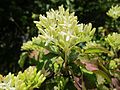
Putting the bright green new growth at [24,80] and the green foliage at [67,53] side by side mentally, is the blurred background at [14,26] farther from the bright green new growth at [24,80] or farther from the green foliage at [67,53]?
the bright green new growth at [24,80]

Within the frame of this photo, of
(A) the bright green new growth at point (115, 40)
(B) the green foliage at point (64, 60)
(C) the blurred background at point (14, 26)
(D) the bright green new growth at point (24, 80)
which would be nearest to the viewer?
(D) the bright green new growth at point (24, 80)

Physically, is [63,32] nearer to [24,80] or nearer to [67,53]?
[67,53]

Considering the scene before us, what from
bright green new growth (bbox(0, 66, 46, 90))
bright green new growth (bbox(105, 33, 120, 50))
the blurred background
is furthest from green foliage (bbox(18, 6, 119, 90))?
the blurred background

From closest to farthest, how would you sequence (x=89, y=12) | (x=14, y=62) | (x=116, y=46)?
(x=116, y=46)
(x=89, y=12)
(x=14, y=62)

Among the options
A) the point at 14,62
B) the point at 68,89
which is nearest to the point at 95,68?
the point at 68,89

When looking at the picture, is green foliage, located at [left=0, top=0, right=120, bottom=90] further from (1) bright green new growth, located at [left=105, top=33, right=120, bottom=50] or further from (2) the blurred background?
(2) the blurred background

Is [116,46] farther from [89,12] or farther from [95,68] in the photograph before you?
[89,12]

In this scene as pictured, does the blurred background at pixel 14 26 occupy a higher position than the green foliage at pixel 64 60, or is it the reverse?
the blurred background at pixel 14 26

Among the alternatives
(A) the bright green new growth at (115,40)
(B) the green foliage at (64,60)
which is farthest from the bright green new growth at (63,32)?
(A) the bright green new growth at (115,40)
